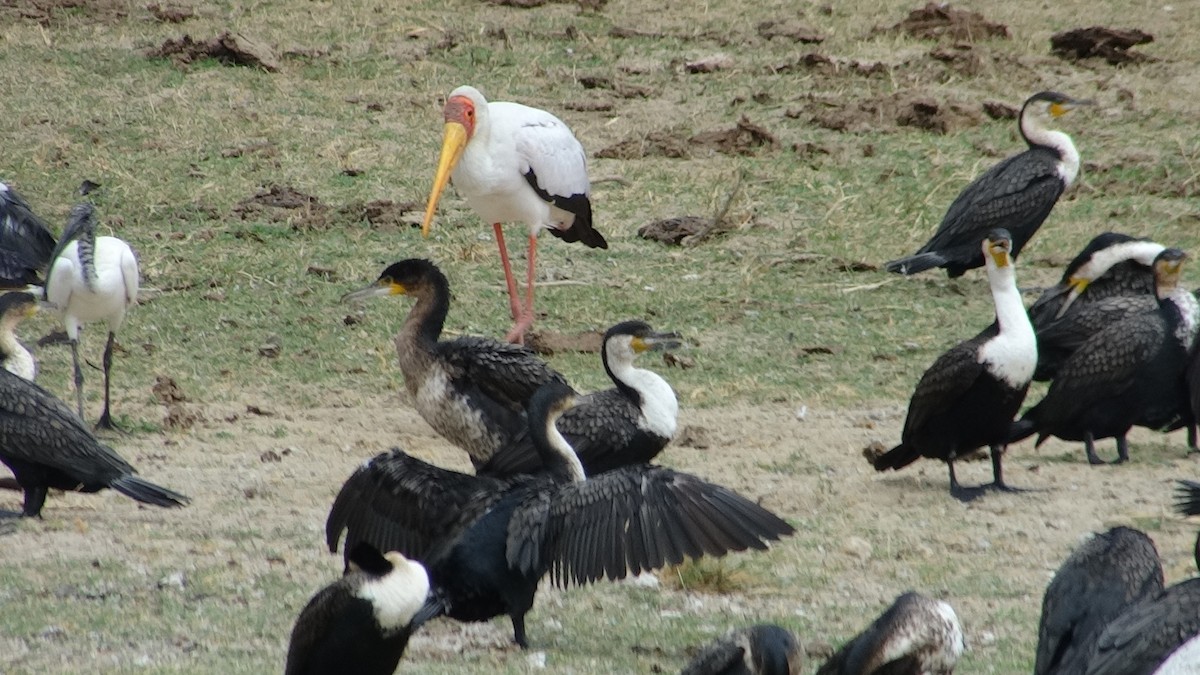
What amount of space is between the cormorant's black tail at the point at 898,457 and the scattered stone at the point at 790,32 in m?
7.90

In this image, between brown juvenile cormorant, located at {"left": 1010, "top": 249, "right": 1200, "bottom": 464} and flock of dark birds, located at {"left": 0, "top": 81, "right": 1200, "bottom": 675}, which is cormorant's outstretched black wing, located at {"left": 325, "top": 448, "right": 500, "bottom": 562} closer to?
flock of dark birds, located at {"left": 0, "top": 81, "right": 1200, "bottom": 675}

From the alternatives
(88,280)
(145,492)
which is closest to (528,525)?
(145,492)

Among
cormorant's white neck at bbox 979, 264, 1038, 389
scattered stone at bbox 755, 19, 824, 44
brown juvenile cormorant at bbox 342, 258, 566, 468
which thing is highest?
cormorant's white neck at bbox 979, 264, 1038, 389

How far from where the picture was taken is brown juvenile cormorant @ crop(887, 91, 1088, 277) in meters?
10.1

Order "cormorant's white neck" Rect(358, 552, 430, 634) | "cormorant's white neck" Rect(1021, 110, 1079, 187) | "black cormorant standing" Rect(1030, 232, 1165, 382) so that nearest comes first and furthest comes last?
1. "cormorant's white neck" Rect(358, 552, 430, 634)
2. "black cormorant standing" Rect(1030, 232, 1165, 382)
3. "cormorant's white neck" Rect(1021, 110, 1079, 187)

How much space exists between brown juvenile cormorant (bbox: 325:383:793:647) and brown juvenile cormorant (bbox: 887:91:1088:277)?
16.8ft

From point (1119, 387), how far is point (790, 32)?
784 cm

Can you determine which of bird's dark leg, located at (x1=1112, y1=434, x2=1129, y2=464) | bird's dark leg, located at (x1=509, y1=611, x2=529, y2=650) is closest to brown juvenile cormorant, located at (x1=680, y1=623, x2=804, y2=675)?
bird's dark leg, located at (x1=509, y1=611, x2=529, y2=650)

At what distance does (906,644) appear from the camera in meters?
4.61

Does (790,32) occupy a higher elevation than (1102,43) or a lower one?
lower

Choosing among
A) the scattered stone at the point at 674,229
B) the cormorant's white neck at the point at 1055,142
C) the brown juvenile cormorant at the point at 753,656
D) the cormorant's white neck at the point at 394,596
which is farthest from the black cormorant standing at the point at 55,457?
the cormorant's white neck at the point at 1055,142

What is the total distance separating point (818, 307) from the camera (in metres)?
10.1

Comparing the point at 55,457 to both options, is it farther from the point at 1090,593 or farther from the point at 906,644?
the point at 1090,593

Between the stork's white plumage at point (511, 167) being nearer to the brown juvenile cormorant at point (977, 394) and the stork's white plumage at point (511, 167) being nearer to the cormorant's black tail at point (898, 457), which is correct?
the cormorant's black tail at point (898, 457)
